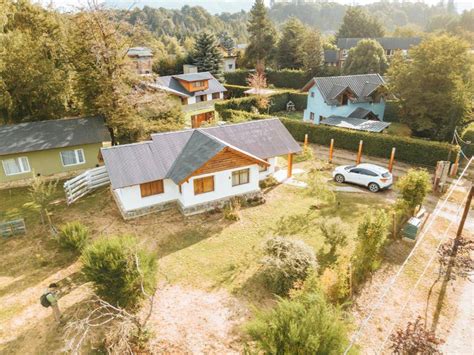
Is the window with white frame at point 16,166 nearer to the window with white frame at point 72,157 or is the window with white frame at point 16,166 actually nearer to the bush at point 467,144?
the window with white frame at point 72,157

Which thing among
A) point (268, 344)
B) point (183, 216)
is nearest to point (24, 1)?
point (183, 216)

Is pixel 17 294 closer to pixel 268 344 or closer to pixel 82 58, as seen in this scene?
pixel 268 344

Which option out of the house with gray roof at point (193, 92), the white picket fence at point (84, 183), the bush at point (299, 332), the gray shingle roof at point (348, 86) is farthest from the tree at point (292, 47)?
the bush at point (299, 332)

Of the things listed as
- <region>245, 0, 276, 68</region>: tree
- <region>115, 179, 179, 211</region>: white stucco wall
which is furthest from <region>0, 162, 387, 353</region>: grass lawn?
<region>245, 0, 276, 68</region>: tree

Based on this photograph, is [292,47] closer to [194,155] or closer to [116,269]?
[194,155]

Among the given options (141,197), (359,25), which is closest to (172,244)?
(141,197)

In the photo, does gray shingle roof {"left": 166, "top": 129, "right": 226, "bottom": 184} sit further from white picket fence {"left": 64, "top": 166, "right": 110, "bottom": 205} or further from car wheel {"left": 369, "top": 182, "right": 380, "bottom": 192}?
car wheel {"left": 369, "top": 182, "right": 380, "bottom": 192}
